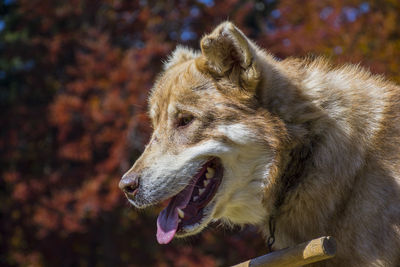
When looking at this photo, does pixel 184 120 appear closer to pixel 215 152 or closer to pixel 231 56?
pixel 215 152

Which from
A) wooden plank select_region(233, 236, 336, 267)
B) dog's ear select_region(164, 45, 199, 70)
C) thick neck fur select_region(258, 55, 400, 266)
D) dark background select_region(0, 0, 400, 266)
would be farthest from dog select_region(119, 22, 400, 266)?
dark background select_region(0, 0, 400, 266)

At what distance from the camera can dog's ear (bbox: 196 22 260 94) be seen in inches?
127

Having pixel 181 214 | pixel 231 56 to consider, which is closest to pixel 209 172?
pixel 181 214

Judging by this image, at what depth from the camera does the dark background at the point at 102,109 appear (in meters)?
8.05

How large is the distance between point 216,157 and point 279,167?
1.23 ft

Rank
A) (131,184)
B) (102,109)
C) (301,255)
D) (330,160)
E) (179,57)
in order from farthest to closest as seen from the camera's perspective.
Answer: (102,109)
(179,57)
(131,184)
(330,160)
(301,255)

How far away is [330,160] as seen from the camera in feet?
10.4

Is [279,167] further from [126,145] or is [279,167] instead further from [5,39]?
[5,39]

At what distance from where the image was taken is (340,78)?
3.53m

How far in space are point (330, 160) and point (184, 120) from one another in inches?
35.5

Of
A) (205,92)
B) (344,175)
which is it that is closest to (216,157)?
(205,92)

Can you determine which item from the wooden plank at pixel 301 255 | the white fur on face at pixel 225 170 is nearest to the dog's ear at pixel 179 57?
the white fur on face at pixel 225 170

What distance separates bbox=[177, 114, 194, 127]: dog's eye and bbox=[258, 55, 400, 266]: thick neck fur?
0.45m

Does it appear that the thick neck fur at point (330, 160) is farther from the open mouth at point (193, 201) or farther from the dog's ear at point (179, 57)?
the dog's ear at point (179, 57)
